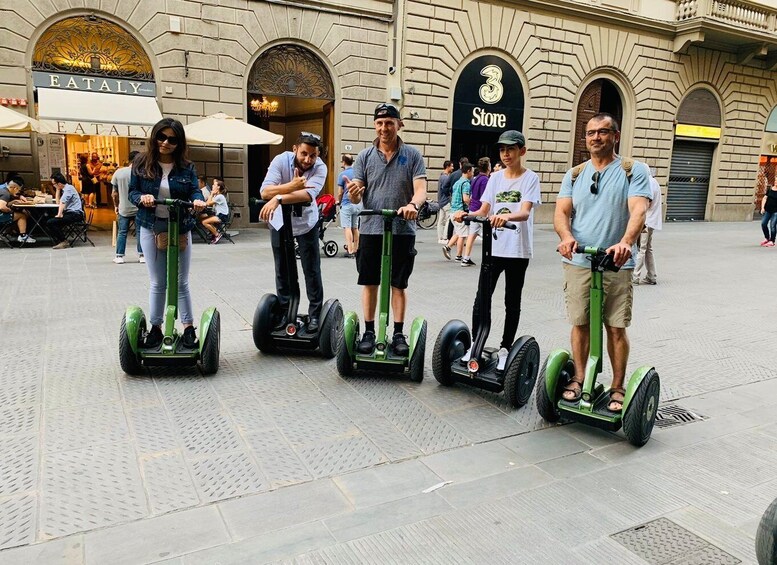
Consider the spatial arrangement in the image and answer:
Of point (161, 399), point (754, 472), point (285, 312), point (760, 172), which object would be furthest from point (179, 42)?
point (760, 172)

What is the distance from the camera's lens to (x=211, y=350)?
182 inches

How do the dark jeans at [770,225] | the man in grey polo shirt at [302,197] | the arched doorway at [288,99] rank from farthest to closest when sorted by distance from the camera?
the arched doorway at [288,99] < the dark jeans at [770,225] < the man in grey polo shirt at [302,197]

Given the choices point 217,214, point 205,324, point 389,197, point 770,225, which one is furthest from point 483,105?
point 205,324

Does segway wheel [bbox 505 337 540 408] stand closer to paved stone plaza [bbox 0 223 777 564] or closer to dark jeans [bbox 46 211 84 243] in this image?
paved stone plaza [bbox 0 223 777 564]

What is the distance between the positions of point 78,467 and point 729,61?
84.8 feet

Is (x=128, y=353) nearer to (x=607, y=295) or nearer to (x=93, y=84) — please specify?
(x=607, y=295)

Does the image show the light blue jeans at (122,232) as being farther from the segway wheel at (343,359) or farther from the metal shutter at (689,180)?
the metal shutter at (689,180)

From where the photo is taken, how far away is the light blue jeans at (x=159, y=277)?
469 cm

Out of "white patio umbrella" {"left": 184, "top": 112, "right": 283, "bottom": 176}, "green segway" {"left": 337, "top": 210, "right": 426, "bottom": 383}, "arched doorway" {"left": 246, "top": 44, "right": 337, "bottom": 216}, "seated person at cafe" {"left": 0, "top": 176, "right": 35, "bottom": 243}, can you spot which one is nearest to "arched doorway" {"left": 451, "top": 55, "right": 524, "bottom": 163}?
"arched doorway" {"left": 246, "top": 44, "right": 337, "bottom": 216}

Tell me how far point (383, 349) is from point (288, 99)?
1449cm

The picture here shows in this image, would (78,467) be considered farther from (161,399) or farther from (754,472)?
(754,472)

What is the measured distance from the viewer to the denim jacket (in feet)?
15.0

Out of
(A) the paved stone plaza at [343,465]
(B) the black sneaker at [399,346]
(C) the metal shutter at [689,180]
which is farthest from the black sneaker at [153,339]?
(C) the metal shutter at [689,180]

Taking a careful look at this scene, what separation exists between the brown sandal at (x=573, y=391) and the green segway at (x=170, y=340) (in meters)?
2.62
